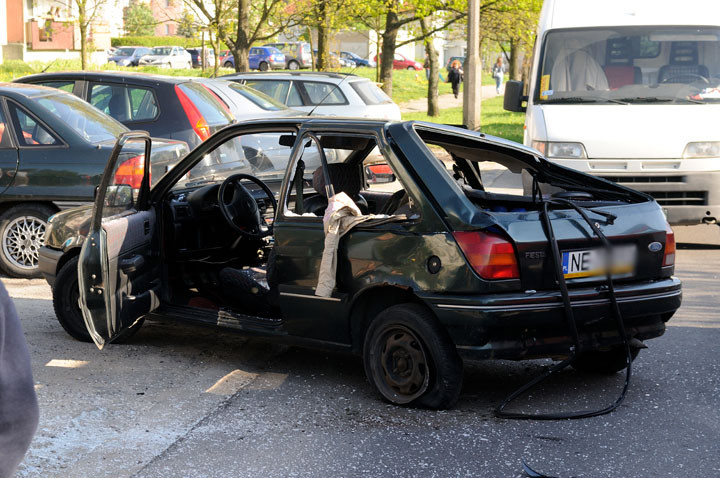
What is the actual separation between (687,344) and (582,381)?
1143 mm

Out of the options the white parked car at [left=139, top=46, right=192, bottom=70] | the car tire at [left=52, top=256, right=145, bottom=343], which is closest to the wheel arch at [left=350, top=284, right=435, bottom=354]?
the car tire at [left=52, top=256, right=145, bottom=343]

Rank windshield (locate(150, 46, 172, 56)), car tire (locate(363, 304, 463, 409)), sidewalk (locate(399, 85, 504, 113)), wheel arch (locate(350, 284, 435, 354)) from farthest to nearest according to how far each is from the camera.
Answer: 1. windshield (locate(150, 46, 172, 56))
2. sidewalk (locate(399, 85, 504, 113))
3. wheel arch (locate(350, 284, 435, 354))
4. car tire (locate(363, 304, 463, 409))

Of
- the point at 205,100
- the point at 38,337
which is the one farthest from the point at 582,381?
the point at 205,100

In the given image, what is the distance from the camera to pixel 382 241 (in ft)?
17.3

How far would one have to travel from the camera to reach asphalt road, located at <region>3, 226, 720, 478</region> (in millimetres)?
4496

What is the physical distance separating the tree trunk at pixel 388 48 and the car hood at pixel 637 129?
15.5 meters

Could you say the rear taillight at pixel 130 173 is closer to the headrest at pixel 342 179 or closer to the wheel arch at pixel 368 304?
the headrest at pixel 342 179

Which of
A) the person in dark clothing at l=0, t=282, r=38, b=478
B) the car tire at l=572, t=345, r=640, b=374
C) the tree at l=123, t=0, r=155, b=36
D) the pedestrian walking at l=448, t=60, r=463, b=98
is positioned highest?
the tree at l=123, t=0, r=155, b=36

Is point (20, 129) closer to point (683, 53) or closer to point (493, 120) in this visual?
point (683, 53)

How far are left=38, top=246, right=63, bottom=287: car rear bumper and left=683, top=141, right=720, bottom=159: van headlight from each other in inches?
238

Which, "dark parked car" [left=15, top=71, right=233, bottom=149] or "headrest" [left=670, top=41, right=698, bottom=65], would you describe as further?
"dark parked car" [left=15, top=71, right=233, bottom=149]

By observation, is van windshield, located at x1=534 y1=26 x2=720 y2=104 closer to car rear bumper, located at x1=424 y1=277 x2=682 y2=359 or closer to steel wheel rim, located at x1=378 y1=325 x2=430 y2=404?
car rear bumper, located at x1=424 y1=277 x2=682 y2=359

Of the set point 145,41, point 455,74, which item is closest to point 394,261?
point 455,74

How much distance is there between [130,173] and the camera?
6.54 metres
